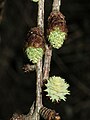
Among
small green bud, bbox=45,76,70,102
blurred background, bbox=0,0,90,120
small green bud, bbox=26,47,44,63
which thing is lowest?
small green bud, bbox=45,76,70,102

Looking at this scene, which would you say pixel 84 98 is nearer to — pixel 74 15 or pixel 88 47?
pixel 88 47

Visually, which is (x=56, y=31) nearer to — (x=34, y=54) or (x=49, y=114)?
(x=34, y=54)

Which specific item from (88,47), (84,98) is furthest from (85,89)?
(88,47)

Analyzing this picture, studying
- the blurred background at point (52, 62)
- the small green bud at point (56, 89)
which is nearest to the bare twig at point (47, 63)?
the small green bud at point (56, 89)

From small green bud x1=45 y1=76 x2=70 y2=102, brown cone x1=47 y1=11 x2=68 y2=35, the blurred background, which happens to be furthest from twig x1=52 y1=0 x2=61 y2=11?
the blurred background

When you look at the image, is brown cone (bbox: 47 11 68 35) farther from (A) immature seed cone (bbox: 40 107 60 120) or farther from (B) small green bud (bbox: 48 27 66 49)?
(A) immature seed cone (bbox: 40 107 60 120)

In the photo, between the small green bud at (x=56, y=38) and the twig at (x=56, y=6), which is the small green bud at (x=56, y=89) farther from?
the twig at (x=56, y=6)
